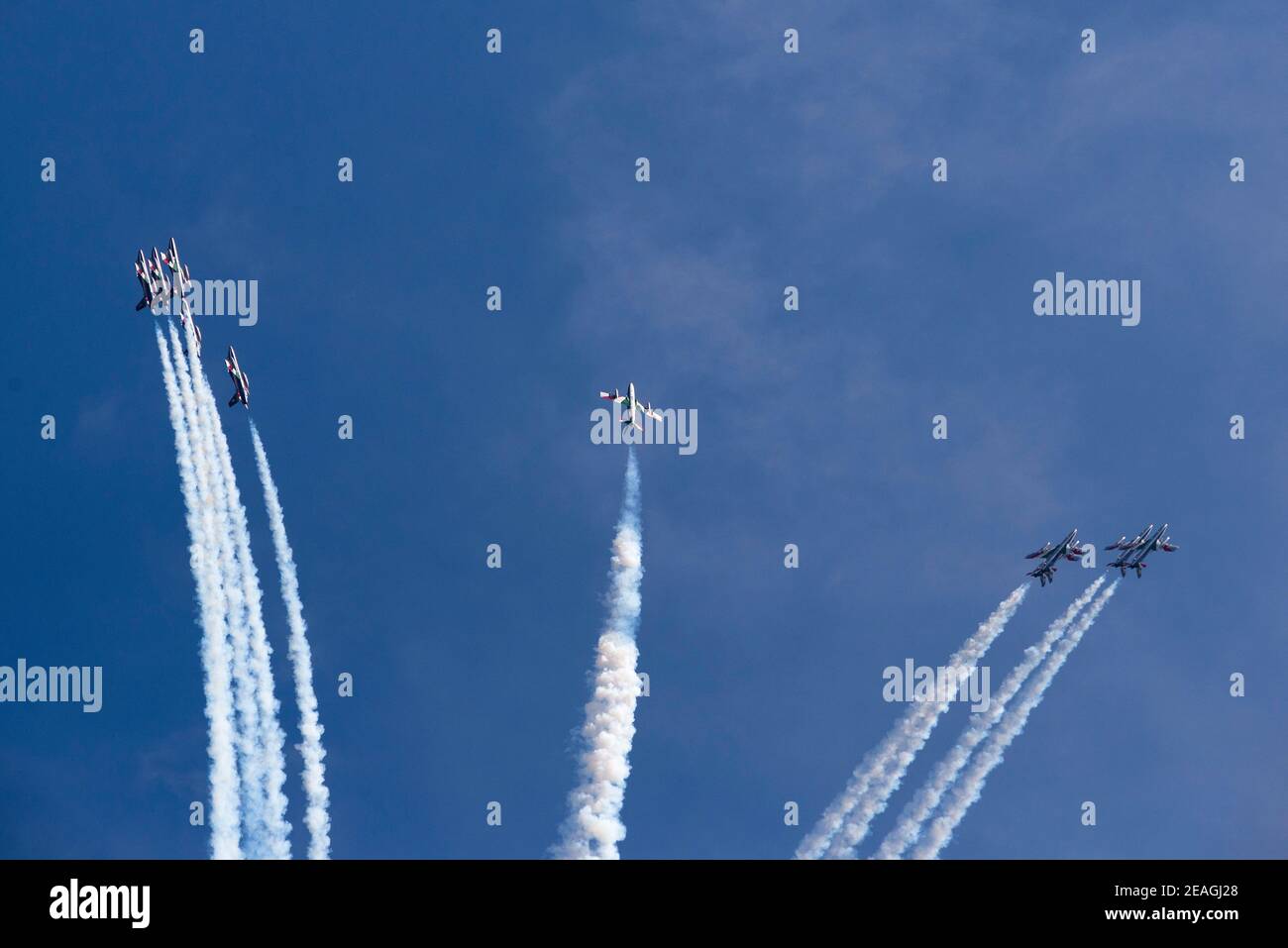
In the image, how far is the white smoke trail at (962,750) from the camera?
130000mm

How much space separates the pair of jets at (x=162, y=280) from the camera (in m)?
136

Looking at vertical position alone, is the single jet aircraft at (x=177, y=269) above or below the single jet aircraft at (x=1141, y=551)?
above

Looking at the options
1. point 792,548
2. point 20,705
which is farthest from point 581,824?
point 20,705

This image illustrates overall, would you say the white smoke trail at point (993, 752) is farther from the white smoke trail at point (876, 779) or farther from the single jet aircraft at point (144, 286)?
the single jet aircraft at point (144, 286)

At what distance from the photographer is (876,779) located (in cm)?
13425

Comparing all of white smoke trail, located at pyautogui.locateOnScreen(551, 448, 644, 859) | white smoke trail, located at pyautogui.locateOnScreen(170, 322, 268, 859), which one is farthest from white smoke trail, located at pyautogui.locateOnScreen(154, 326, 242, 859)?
white smoke trail, located at pyautogui.locateOnScreen(551, 448, 644, 859)

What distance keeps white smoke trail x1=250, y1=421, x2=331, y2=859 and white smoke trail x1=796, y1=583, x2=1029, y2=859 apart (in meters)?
29.2

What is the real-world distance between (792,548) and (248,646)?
3789cm

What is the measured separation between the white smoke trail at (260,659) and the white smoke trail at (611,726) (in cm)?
1638

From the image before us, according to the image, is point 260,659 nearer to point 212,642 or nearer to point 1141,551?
point 212,642

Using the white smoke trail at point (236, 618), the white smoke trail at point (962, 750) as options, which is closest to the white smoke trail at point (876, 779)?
the white smoke trail at point (962, 750)

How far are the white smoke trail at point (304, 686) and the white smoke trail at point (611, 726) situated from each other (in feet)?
47.3
